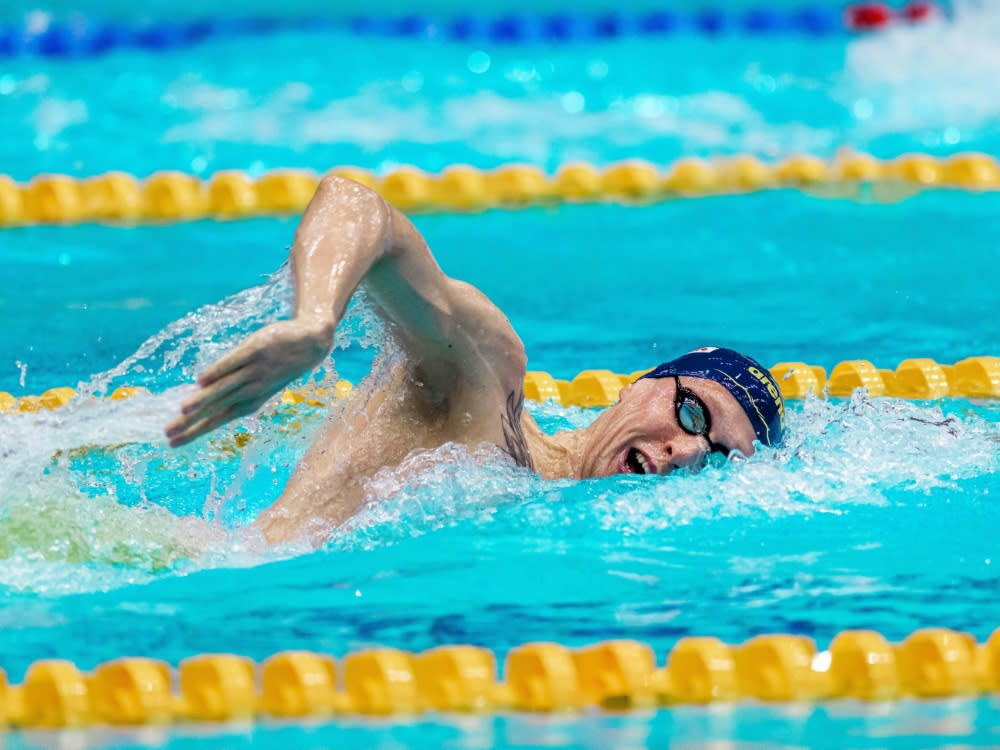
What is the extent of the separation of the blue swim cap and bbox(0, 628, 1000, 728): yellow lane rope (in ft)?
2.63

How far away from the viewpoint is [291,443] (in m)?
3.74

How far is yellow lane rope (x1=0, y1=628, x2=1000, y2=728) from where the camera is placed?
7.77 feet

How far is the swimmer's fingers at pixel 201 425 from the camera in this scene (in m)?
2.21

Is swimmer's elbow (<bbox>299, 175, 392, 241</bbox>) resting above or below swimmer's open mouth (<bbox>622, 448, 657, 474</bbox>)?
above

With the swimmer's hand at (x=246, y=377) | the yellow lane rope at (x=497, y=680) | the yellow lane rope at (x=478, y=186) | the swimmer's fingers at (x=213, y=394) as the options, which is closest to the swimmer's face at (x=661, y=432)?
the yellow lane rope at (x=497, y=680)

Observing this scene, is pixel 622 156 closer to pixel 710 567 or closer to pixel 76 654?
pixel 710 567

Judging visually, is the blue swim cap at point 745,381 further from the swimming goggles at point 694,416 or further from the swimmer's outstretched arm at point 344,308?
the swimmer's outstretched arm at point 344,308

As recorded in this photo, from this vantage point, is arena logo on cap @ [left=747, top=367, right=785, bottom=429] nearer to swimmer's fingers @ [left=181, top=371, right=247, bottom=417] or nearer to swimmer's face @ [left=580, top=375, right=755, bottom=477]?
swimmer's face @ [left=580, top=375, right=755, bottom=477]

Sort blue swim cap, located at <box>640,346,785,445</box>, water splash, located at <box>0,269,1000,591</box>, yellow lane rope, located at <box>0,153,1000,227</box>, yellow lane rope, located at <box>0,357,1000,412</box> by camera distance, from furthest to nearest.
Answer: yellow lane rope, located at <box>0,153,1000,227</box>
yellow lane rope, located at <box>0,357,1000,412</box>
blue swim cap, located at <box>640,346,785,445</box>
water splash, located at <box>0,269,1000,591</box>

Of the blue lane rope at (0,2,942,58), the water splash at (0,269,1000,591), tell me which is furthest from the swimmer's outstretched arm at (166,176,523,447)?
the blue lane rope at (0,2,942,58)

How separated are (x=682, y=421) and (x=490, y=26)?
6478mm

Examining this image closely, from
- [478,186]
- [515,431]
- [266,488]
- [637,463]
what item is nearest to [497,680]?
[515,431]

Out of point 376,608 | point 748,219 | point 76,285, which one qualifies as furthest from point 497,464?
point 748,219

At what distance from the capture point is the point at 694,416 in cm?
318
